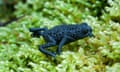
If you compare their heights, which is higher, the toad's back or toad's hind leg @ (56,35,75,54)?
the toad's back

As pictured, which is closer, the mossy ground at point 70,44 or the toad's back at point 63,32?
the mossy ground at point 70,44

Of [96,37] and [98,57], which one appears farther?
[96,37]

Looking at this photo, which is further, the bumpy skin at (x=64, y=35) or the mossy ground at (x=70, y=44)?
the bumpy skin at (x=64, y=35)

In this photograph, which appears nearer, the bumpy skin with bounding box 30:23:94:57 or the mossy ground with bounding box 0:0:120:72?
the mossy ground with bounding box 0:0:120:72

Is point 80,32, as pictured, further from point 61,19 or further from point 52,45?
point 61,19

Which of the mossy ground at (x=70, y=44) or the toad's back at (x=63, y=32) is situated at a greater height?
the toad's back at (x=63, y=32)

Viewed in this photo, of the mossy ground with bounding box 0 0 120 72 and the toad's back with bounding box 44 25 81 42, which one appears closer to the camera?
the mossy ground with bounding box 0 0 120 72

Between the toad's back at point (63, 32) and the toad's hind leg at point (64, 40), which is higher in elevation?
the toad's back at point (63, 32)

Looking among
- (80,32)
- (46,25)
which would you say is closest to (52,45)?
(80,32)
